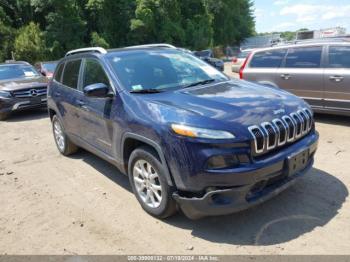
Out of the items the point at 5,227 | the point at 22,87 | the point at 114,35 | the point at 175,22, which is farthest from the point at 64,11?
the point at 5,227

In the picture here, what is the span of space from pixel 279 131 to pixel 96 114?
2.30 m

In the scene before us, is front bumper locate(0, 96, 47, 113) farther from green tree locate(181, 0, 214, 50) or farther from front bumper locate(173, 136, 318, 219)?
green tree locate(181, 0, 214, 50)

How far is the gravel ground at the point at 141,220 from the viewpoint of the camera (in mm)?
3451

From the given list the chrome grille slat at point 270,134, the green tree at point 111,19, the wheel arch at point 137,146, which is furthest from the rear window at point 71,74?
the green tree at point 111,19

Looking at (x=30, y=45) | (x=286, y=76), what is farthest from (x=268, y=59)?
(x=30, y=45)

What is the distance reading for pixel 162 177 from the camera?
3.62 metres

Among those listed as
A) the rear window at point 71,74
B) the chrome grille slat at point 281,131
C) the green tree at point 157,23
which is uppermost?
the green tree at point 157,23

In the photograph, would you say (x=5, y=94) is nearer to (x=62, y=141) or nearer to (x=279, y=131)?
(x=62, y=141)

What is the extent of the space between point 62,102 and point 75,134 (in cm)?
61

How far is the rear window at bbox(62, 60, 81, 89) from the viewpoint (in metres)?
5.40

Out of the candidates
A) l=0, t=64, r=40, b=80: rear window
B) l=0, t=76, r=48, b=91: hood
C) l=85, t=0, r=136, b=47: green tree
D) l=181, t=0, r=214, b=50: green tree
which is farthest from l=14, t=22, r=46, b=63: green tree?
l=0, t=76, r=48, b=91: hood

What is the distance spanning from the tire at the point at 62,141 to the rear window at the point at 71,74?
808mm

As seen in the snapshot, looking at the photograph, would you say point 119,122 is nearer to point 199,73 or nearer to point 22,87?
point 199,73

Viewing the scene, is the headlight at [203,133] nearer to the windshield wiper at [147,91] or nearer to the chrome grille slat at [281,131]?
the chrome grille slat at [281,131]
